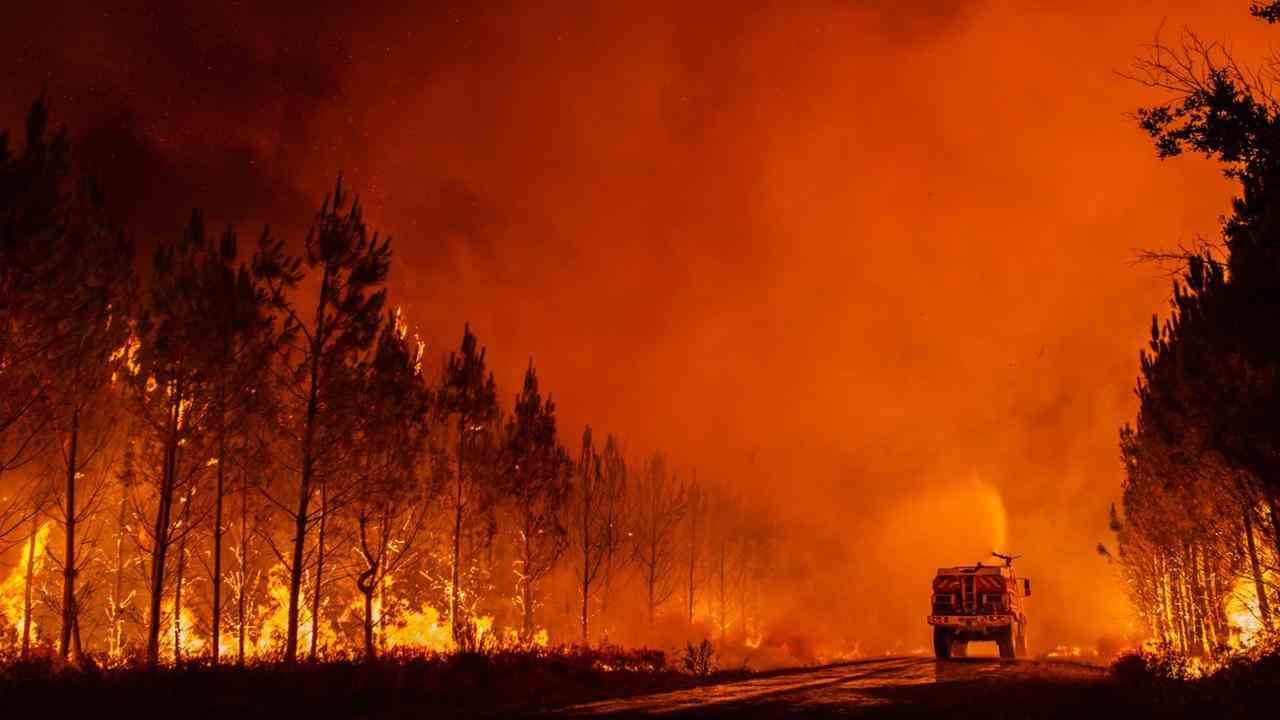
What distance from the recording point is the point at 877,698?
14773mm

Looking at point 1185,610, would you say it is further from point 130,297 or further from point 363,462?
point 130,297

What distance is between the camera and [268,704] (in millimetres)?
12930

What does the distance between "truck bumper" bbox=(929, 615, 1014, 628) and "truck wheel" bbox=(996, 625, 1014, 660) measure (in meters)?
0.38

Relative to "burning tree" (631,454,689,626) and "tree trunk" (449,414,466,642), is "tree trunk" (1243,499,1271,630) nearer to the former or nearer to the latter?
"tree trunk" (449,414,466,642)

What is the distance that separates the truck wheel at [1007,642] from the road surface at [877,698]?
9.36 m

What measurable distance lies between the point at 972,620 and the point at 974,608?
0.49 m

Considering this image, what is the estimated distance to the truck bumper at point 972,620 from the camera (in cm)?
2986

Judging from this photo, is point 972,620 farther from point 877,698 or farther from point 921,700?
point 921,700

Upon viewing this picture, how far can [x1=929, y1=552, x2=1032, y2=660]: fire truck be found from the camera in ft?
98.6

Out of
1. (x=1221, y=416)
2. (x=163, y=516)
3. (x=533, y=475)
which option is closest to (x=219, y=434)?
(x=163, y=516)

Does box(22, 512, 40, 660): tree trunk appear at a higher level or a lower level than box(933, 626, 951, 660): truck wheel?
higher

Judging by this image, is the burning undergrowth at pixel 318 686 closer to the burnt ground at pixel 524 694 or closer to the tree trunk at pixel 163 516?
the burnt ground at pixel 524 694

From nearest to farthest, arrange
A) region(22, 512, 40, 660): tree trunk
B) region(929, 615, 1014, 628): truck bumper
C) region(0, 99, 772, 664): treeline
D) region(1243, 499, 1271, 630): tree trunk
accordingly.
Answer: region(0, 99, 772, 664): treeline, region(1243, 499, 1271, 630): tree trunk, region(22, 512, 40, 660): tree trunk, region(929, 615, 1014, 628): truck bumper

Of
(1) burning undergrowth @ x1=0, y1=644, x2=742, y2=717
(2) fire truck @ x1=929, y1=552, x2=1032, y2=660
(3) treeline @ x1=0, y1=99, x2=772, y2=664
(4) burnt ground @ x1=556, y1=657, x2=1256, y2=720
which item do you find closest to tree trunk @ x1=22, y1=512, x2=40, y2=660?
(3) treeline @ x1=0, y1=99, x2=772, y2=664
